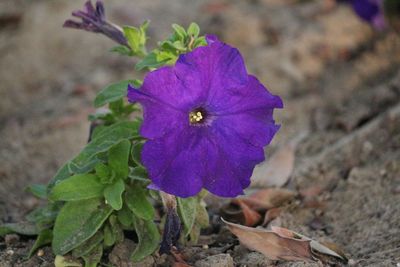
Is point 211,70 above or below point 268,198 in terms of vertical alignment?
above

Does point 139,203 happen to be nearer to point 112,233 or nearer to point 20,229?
point 112,233

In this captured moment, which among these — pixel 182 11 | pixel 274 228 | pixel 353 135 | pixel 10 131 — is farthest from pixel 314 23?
pixel 274 228

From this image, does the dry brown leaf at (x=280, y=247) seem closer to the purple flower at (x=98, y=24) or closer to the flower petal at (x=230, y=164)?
the flower petal at (x=230, y=164)

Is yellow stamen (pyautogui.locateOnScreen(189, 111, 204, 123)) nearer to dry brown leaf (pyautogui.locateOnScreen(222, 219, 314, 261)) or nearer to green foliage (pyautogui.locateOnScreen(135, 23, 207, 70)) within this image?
green foliage (pyautogui.locateOnScreen(135, 23, 207, 70))

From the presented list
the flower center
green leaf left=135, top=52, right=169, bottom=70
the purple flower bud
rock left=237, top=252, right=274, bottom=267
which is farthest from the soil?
green leaf left=135, top=52, right=169, bottom=70

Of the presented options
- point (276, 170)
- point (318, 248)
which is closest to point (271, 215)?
point (318, 248)

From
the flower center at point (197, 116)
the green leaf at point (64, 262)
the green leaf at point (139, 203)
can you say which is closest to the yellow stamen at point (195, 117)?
the flower center at point (197, 116)
